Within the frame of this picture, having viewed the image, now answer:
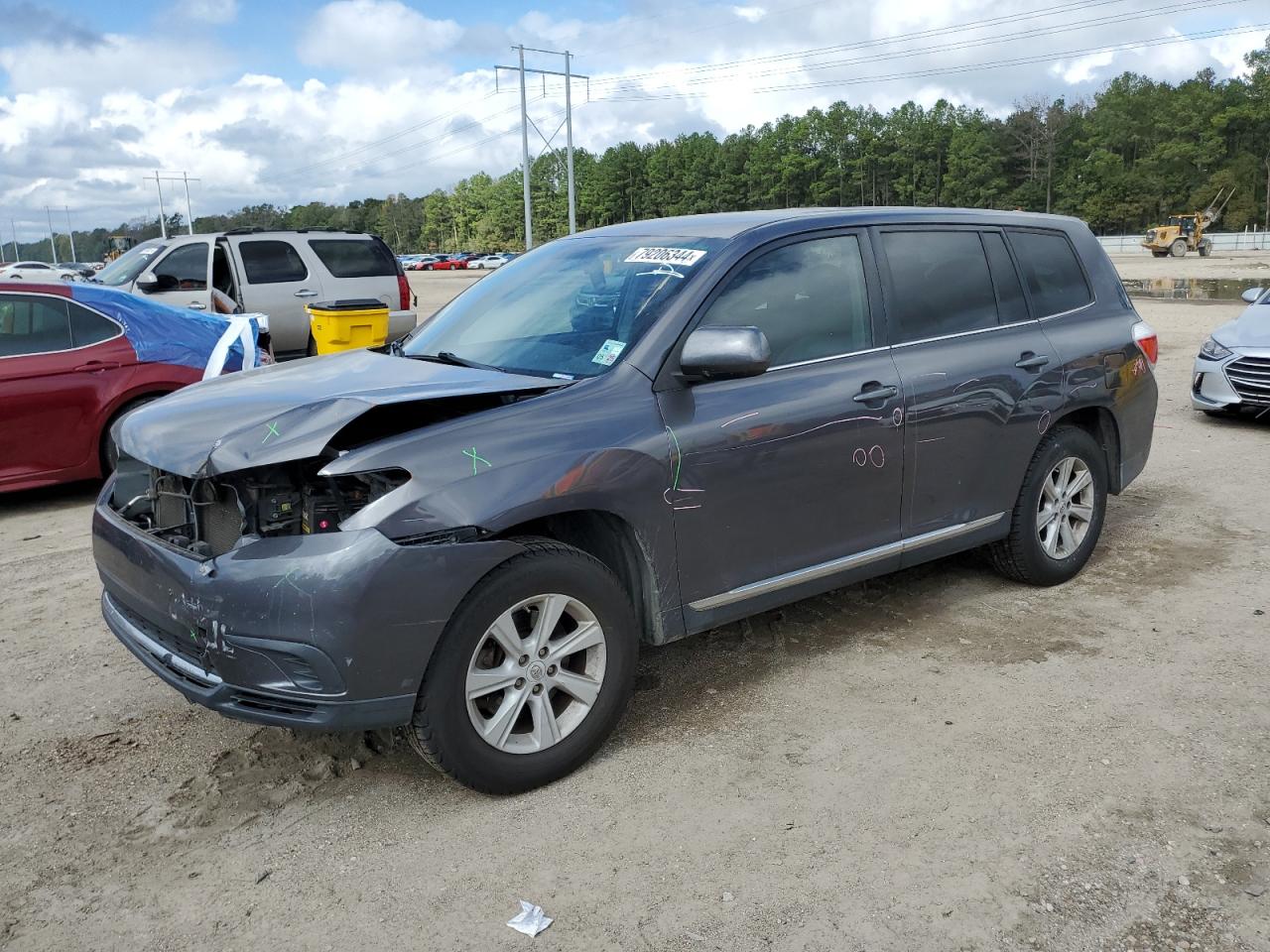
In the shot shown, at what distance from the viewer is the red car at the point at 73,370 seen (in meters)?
6.95

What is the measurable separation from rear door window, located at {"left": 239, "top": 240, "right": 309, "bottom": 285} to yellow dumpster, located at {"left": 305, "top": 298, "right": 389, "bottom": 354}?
12.8 feet

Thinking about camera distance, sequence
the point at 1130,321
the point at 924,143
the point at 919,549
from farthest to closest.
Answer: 1. the point at 924,143
2. the point at 1130,321
3. the point at 919,549

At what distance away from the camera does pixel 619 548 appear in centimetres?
359

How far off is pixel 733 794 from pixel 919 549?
1.62 meters

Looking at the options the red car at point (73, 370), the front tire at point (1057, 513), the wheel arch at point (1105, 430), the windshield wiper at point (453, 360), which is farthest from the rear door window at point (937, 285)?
the red car at point (73, 370)

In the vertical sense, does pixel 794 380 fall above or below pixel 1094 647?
above

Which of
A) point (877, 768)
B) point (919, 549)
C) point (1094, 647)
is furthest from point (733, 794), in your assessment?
point (1094, 647)

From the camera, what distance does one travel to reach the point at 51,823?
3227 mm

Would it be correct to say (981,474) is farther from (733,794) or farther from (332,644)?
(332,644)

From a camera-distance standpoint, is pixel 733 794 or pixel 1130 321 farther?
pixel 1130 321

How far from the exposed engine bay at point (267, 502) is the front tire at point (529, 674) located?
1.47 feet

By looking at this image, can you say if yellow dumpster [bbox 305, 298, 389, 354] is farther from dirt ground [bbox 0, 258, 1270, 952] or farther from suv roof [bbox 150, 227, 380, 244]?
dirt ground [bbox 0, 258, 1270, 952]

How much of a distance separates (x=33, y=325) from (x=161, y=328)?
2.73ft

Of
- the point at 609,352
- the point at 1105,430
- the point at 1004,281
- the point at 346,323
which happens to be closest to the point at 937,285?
the point at 1004,281
